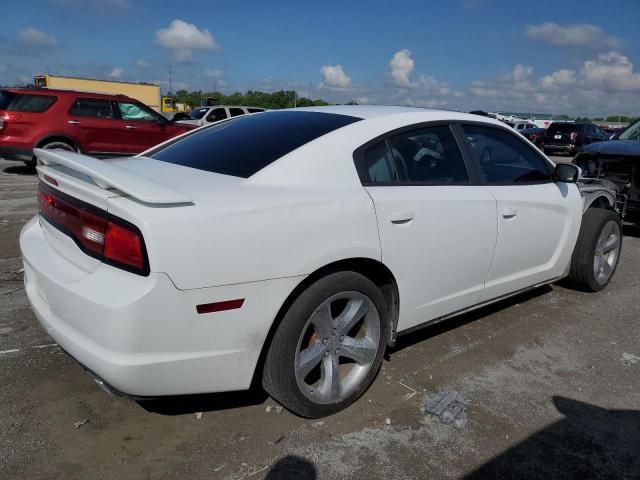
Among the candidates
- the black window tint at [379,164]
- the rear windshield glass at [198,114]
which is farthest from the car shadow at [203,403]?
the rear windshield glass at [198,114]

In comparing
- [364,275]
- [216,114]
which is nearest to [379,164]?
[364,275]

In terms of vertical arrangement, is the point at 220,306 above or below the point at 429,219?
below

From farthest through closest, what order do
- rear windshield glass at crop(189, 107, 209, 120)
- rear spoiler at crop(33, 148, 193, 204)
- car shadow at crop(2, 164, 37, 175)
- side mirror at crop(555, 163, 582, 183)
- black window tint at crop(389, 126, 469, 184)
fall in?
rear windshield glass at crop(189, 107, 209, 120), car shadow at crop(2, 164, 37, 175), side mirror at crop(555, 163, 582, 183), black window tint at crop(389, 126, 469, 184), rear spoiler at crop(33, 148, 193, 204)

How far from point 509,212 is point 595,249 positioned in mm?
1616

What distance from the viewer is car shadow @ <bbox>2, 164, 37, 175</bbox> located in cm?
1098

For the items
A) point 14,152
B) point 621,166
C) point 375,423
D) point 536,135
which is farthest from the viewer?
point 536,135

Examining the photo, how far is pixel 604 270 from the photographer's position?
15.8ft

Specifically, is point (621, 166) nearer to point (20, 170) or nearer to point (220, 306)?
point (220, 306)

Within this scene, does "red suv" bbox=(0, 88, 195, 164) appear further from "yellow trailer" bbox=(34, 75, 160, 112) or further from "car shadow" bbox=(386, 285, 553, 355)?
"yellow trailer" bbox=(34, 75, 160, 112)

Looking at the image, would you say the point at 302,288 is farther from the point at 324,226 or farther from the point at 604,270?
the point at 604,270

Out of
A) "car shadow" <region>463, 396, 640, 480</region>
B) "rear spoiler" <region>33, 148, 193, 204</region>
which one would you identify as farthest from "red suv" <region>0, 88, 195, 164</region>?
"car shadow" <region>463, 396, 640, 480</region>

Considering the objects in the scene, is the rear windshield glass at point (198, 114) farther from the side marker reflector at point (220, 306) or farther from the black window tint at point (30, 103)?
the side marker reflector at point (220, 306)

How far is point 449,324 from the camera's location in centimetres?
391

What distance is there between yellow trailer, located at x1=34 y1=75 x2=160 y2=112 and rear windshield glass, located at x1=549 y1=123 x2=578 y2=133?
22157 millimetres
